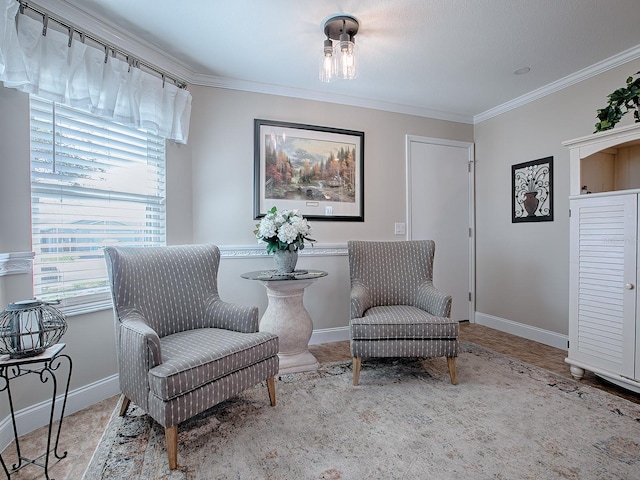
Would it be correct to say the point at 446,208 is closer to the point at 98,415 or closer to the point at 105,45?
the point at 105,45

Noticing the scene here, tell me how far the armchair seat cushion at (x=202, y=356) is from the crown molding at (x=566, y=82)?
333 centimetres

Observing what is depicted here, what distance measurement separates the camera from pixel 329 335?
3324 mm

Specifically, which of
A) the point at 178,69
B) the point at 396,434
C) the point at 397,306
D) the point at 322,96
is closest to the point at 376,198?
the point at 322,96

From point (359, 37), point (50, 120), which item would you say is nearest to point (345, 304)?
point (359, 37)

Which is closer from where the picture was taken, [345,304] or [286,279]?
[286,279]

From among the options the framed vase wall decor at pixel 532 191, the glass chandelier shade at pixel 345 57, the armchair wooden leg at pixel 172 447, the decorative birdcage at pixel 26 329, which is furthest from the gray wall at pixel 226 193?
the glass chandelier shade at pixel 345 57

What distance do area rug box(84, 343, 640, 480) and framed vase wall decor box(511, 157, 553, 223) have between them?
1.59 m

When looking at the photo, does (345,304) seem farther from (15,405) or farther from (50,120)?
(50,120)

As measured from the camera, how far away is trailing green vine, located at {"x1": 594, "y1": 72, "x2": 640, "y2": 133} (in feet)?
7.05

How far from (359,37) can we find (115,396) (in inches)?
118

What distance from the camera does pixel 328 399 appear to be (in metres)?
2.12

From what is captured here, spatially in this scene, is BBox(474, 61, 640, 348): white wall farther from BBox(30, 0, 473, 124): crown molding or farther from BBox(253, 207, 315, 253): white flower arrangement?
BBox(253, 207, 315, 253): white flower arrangement

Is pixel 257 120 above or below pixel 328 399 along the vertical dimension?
above

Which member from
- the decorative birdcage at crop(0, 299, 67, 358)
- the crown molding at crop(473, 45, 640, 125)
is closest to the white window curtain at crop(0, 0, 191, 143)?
the decorative birdcage at crop(0, 299, 67, 358)
